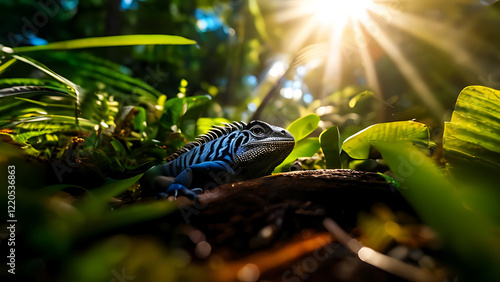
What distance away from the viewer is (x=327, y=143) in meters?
1.56

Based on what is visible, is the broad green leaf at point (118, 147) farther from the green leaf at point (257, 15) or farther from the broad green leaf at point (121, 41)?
the green leaf at point (257, 15)

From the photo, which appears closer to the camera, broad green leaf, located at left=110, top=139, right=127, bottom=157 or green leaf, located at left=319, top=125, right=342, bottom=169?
green leaf, located at left=319, top=125, right=342, bottom=169

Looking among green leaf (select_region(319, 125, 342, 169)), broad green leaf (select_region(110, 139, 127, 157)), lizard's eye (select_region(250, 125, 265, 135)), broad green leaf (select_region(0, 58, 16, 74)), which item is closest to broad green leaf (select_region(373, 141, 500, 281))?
green leaf (select_region(319, 125, 342, 169))

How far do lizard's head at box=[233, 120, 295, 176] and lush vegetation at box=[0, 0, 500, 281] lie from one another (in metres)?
0.21

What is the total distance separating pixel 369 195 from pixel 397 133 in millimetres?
498

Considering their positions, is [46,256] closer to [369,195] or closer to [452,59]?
[369,195]

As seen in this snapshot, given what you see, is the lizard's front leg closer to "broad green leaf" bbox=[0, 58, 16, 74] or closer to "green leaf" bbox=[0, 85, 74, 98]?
"green leaf" bbox=[0, 85, 74, 98]

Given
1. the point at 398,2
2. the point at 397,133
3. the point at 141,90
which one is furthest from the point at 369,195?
the point at 398,2

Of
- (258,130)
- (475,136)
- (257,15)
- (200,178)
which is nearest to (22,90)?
(200,178)

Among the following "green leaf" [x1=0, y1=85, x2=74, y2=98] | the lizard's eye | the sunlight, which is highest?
the sunlight

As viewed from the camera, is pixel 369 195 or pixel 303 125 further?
pixel 303 125

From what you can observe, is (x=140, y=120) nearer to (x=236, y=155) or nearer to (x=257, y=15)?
(x=236, y=155)

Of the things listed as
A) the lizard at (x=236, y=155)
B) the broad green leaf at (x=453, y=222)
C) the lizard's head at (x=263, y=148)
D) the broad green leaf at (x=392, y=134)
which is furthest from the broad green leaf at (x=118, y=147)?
the broad green leaf at (x=453, y=222)

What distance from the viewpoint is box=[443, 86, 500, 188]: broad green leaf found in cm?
102
